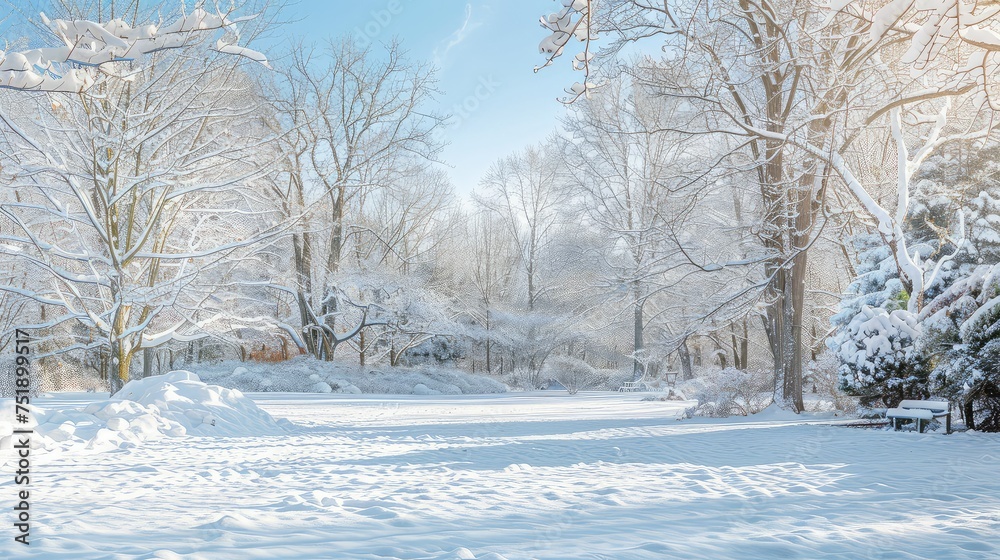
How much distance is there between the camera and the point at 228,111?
10055 millimetres

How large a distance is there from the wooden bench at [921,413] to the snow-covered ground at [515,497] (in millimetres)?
291

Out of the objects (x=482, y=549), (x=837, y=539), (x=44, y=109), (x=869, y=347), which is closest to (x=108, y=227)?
(x=44, y=109)

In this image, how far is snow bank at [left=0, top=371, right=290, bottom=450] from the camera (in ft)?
19.1

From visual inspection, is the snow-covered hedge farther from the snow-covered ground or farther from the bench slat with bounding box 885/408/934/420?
the snow-covered ground

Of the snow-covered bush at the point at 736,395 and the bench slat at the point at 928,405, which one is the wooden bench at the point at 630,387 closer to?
the snow-covered bush at the point at 736,395

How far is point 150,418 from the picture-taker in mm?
6855

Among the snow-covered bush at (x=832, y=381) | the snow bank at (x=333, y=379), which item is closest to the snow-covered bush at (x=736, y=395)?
the snow-covered bush at (x=832, y=381)

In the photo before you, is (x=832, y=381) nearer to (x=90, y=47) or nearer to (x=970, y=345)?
(x=970, y=345)

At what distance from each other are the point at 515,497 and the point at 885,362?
717cm

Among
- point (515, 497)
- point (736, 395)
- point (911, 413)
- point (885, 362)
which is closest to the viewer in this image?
point (515, 497)

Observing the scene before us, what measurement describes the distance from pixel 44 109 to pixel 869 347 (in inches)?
498

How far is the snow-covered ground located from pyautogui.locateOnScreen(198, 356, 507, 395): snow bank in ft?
34.4

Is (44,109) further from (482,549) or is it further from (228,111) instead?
(482,549)

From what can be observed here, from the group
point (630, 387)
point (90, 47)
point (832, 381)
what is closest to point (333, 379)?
point (630, 387)
